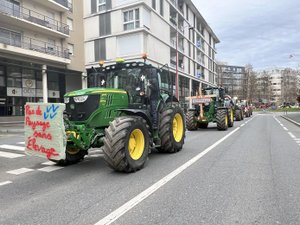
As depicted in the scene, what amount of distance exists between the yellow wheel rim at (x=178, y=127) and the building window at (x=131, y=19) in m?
26.8

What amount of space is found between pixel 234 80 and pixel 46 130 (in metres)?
123

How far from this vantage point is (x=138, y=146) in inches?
286

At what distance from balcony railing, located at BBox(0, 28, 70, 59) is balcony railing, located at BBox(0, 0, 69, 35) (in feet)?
5.86

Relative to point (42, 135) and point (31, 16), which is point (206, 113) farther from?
point (31, 16)

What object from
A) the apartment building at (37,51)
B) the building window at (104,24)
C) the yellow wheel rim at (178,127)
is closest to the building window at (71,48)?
the apartment building at (37,51)

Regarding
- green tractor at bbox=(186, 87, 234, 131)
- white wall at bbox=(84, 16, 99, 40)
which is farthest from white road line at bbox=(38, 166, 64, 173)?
white wall at bbox=(84, 16, 99, 40)

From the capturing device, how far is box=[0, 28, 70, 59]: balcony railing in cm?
2648

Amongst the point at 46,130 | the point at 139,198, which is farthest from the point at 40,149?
the point at 139,198

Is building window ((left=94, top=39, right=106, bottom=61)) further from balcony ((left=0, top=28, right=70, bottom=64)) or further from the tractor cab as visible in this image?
the tractor cab

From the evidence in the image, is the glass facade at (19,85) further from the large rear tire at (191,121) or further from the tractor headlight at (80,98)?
the tractor headlight at (80,98)

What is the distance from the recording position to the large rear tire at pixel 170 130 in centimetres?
884

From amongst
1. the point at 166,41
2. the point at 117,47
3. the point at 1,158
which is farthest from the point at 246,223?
the point at 166,41

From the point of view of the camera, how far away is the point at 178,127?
10047mm

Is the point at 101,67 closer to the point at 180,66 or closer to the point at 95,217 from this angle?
the point at 95,217
